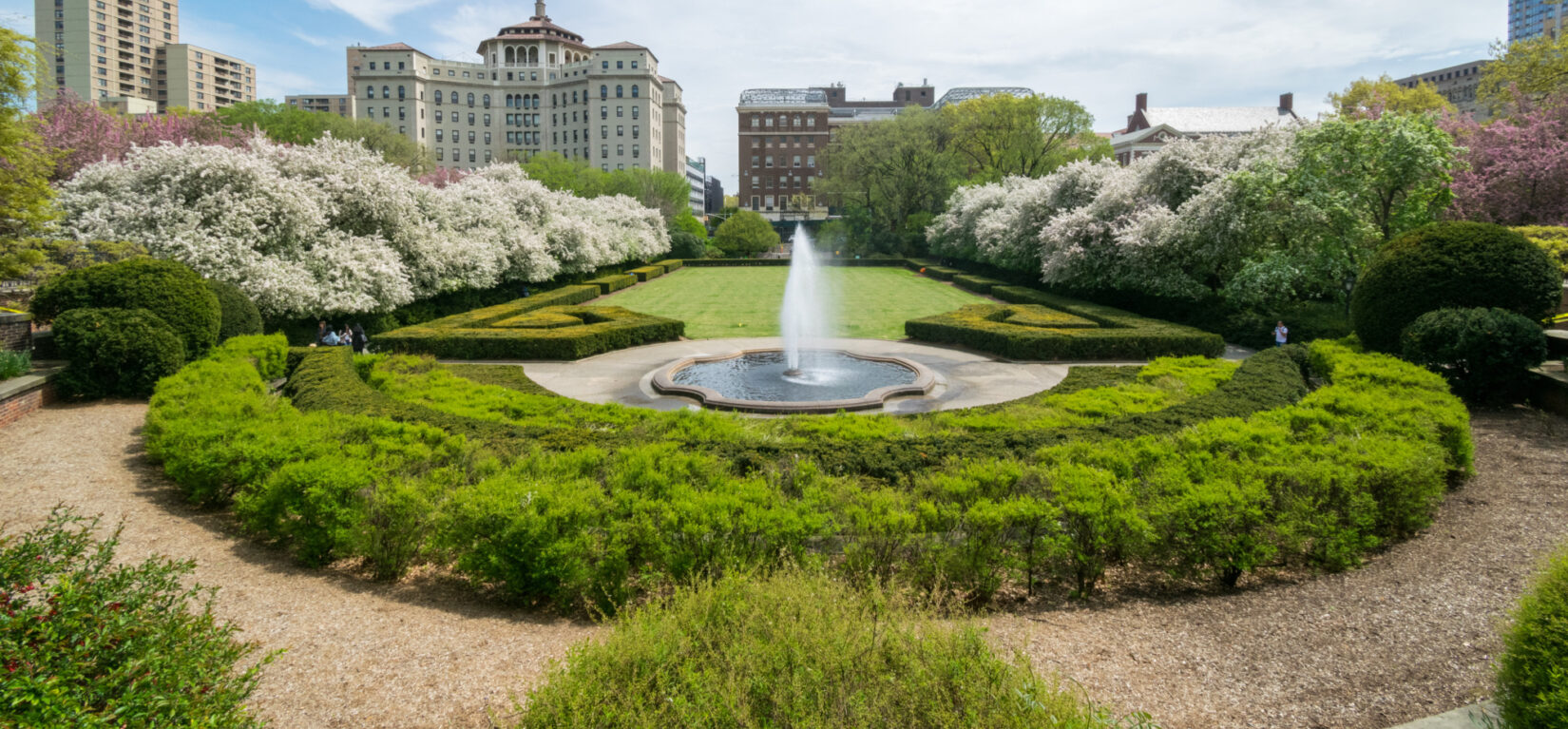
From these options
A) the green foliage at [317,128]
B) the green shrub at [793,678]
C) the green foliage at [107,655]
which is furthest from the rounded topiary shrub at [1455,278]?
the green foliage at [317,128]

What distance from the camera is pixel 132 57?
112 m

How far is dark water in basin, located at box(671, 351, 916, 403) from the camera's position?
12.6m

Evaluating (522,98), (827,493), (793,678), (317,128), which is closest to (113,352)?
(827,493)

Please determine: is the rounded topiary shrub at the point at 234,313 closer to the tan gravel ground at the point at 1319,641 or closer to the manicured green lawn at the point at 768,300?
the manicured green lawn at the point at 768,300

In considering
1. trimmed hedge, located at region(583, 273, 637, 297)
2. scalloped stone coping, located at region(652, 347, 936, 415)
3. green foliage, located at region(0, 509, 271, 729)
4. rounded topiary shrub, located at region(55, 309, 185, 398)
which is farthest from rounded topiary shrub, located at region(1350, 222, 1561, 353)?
trimmed hedge, located at region(583, 273, 637, 297)

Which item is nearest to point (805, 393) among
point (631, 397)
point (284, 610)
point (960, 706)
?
point (631, 397)

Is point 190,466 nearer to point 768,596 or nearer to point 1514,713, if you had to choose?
point 768,596

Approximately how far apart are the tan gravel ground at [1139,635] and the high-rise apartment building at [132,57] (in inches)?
4888

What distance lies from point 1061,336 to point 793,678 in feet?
47.5

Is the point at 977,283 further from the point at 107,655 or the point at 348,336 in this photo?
the point at 107,655

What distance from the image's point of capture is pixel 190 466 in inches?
268

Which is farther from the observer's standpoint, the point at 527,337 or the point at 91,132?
the point at 91,132

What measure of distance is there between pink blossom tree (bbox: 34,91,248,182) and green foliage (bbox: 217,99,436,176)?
1593cm

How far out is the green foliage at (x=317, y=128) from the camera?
158 feet
